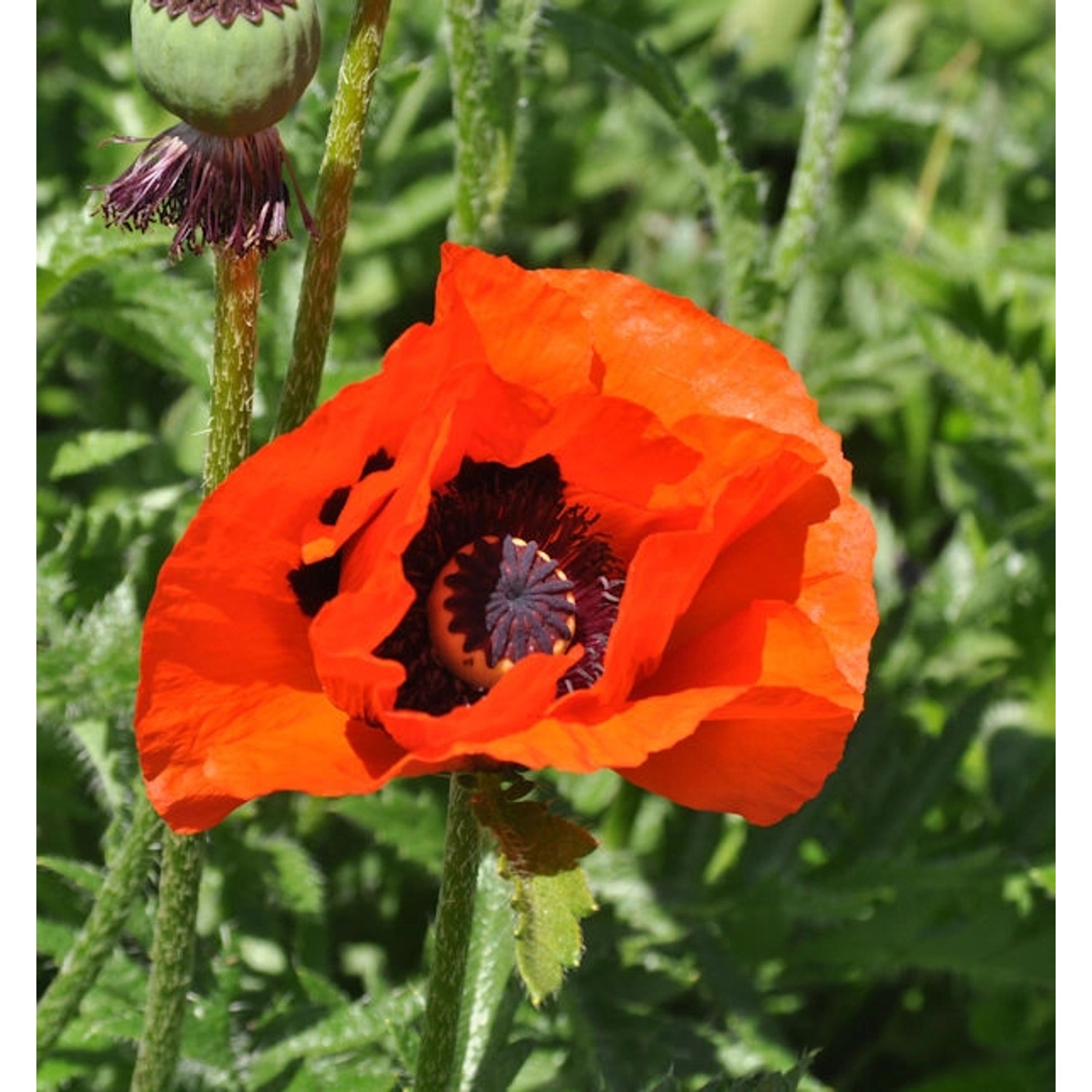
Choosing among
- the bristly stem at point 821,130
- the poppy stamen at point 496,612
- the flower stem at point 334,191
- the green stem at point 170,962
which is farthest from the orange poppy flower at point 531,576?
the bristly stem at point 821,130

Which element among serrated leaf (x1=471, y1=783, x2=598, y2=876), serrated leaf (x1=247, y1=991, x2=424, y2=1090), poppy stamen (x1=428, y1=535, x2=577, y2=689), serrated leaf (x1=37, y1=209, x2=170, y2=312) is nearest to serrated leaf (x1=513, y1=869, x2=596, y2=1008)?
serrated leaf (x1=471, y1=783, x2=598, y2=876)

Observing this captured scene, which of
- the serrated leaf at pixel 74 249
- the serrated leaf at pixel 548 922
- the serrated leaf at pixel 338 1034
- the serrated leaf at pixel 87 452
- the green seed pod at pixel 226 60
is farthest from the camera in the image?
the serrated leaf at pixel 87 452

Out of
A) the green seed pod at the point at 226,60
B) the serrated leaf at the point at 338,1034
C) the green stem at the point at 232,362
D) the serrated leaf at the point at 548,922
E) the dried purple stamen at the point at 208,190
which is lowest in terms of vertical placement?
the serrated leaf at the point at 338,1034

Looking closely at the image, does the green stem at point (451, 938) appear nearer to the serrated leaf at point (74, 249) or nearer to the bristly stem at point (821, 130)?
the serrated leaf at point (74, 249)

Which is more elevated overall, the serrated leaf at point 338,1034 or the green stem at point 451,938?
the green stem at point 451,938

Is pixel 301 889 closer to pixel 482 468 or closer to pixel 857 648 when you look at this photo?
pixel 482 468

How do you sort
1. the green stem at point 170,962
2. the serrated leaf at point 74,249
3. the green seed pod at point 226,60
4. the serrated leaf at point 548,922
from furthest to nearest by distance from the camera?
the serrated leaf at point 74,249 → the green stem at point 170,962 → the serrated leaf at point 548,922 → the green seed pod at point 226,60
